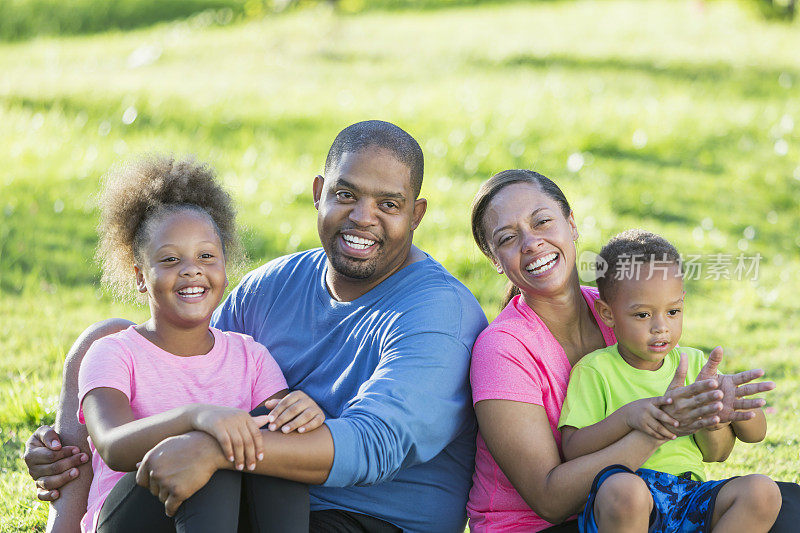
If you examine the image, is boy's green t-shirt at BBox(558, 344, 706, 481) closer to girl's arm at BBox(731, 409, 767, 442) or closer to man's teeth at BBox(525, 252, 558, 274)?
girl's arm at BBox(731, 409, 767, 442)

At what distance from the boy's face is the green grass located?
55.9 inches

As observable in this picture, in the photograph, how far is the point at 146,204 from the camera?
346cm

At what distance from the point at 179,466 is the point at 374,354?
0.84 m

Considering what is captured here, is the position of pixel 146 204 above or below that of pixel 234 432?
above

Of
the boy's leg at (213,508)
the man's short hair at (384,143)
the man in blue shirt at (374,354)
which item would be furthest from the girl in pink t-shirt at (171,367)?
the man's short hair at (384,143)

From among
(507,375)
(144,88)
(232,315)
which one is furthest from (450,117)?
(507,375)

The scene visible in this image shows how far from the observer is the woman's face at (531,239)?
10.7 feet

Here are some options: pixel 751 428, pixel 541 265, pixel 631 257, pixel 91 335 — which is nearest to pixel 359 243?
pixel 541 265

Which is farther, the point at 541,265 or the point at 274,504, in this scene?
the point at 541,265

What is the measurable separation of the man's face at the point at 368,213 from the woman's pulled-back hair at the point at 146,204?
16.2 inches

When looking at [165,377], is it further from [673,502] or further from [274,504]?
[673,502]

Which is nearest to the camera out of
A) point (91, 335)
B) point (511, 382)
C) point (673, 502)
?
point (673, 502)

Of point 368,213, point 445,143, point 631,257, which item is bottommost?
point 631,257

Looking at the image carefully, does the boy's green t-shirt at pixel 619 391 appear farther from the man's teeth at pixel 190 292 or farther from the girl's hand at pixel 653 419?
the man's teeth at pixel 190 292
